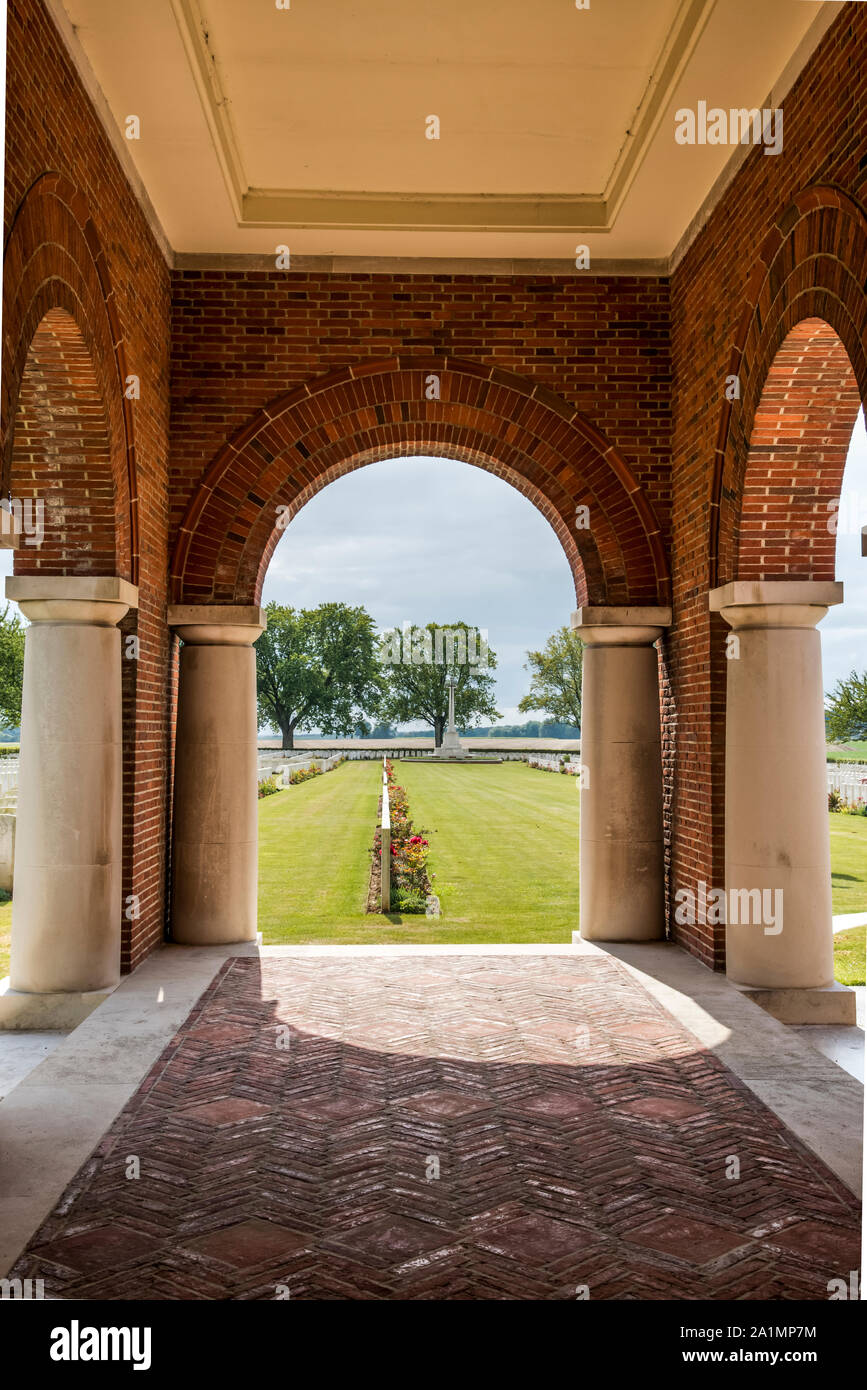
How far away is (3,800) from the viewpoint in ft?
65.0

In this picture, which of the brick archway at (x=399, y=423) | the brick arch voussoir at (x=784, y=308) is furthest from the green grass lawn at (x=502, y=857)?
the brick arch voussoir at (x=784, y=308)

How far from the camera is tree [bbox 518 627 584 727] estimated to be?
68375mm

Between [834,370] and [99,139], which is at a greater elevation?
[99,139]

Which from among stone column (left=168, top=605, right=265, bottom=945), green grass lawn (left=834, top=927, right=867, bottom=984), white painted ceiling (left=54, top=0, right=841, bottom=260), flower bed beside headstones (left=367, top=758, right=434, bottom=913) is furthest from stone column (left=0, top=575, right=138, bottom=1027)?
green grass lawn (left=834, top=927, right=867, bottom=984)

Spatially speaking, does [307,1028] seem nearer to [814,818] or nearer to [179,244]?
[814,818]

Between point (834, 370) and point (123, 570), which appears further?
point (123, 570)

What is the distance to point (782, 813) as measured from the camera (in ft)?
24.4

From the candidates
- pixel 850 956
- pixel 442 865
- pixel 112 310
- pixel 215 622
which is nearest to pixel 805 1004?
pixel 850 956

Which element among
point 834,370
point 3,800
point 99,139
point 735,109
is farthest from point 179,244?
point 3,800

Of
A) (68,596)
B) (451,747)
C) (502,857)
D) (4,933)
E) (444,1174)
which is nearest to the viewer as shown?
(444,1174)

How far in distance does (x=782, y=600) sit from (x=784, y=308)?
74.4 inches

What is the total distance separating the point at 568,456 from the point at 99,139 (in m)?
4.23

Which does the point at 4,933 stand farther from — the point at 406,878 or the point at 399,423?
the point at 399,423

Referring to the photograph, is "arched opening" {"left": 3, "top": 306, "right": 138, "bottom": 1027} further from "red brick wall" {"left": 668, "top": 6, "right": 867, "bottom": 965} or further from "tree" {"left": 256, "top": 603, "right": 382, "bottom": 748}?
"tree" {"left": 256, "top": 603, "right": 382, "bottom": 748}
